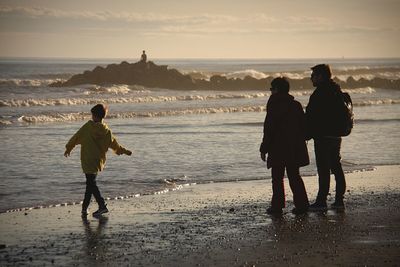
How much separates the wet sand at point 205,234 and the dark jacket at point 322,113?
102 cm

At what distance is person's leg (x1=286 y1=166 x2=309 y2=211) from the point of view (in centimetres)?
882

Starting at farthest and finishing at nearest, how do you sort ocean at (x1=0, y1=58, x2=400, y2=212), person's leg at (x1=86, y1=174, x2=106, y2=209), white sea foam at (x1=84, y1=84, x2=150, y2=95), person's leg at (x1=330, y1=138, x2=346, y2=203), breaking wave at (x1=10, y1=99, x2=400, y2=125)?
1. white sea foam at (x1=84, y1=84, x2=150, y2=95)
2. breaking wave at (x1=10, y1=99, x2=400, y2=125)
3. ocean at (x1=0, y1=58, x2=400, y2=212)
4. person's leg at (x1=330, y1=138, x2=346, y2=203)
5. person's leg at (x1=86, y1=174, x2=106, y2=209)

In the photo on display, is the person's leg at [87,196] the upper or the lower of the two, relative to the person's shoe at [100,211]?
upper

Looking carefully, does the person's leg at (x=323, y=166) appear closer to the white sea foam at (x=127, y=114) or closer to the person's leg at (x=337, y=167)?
the person's leg at (x=337, y=167)

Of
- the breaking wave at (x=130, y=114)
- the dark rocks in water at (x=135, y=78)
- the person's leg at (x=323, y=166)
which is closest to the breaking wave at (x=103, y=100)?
the breaking wave at (x=130, y=114)

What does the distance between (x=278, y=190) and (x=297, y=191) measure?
23cm

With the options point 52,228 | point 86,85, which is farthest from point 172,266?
point 86,85

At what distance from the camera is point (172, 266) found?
6.26 meters

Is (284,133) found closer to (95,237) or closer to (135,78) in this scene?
(95,237)

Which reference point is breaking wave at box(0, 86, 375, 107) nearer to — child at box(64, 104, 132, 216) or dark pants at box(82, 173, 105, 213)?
child at box(64, 104, 132, 216)

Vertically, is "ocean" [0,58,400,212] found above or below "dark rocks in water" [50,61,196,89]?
above

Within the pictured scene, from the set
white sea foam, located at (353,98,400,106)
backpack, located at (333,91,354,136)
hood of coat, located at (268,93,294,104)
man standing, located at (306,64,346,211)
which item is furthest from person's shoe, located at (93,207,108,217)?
white sea foam, located at (353,98,400,106)

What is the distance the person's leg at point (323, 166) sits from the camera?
912cm

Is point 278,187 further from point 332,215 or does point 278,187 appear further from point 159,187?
point 159,187
